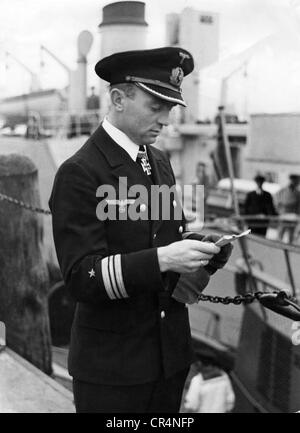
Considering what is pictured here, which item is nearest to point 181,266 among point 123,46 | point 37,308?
point 123,46

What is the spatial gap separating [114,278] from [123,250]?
0.50ft

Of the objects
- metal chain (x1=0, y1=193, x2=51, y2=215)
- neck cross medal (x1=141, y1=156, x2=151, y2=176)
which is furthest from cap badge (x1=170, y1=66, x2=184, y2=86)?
metal chain (x1=0, y1=193, x2=51, y2=215)

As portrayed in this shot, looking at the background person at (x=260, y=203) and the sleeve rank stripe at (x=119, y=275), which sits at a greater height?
the sleeve rank stripe at (x=119, y=275)

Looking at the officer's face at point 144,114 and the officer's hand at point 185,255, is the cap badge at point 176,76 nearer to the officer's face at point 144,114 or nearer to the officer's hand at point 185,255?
the officer's face at point 144,114

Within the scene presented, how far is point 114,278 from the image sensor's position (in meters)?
1.62

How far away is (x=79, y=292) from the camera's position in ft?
5.46

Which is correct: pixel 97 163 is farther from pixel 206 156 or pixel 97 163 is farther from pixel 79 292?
pixel 206 156

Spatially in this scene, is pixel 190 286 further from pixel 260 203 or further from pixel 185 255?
pixel 260 203

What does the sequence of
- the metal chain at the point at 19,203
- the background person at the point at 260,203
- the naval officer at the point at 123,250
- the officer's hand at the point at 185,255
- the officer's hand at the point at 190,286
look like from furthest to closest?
the background person at the point at 260,203 < the metal chain at the point at 19,203 < the officer's hand at the point at 190,286 < the naval officer at the point at 123,250 < the officer's hand at the point at 185,255

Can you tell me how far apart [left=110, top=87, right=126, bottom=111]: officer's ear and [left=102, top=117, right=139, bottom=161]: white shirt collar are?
0.07m

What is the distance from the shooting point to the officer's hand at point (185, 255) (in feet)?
5.12

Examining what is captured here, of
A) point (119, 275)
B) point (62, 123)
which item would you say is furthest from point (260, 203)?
point (119, 275)

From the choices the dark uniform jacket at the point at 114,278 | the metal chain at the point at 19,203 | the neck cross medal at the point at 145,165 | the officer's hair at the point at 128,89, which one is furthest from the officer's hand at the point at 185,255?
the metal chain at the point at 19,203
